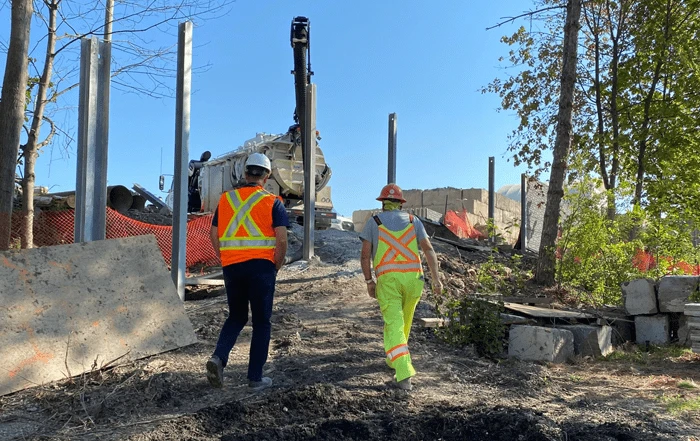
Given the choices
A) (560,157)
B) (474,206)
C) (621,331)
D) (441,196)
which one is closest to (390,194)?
A: (621,331)

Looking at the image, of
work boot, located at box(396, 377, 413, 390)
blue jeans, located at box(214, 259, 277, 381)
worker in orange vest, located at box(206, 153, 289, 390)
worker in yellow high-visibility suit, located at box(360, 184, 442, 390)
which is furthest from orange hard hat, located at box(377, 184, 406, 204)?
work boot, located at box(396, 377, 413, 390)

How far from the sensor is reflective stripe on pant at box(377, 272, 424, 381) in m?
5.12

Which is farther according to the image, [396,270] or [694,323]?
[694,323]

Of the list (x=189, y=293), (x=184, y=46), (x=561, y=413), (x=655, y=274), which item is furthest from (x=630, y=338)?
(x=184, y=46)

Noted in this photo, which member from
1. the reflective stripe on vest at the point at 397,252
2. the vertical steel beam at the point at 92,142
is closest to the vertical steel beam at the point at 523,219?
the reflective stripe on vest at the point at 397,252

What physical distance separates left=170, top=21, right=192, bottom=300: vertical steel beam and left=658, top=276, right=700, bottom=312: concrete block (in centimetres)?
653

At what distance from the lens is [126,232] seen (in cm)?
1146

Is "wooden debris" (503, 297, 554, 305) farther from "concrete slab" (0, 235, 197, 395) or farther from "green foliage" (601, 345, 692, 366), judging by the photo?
"concrete slab" (0, 235, 197, 395)

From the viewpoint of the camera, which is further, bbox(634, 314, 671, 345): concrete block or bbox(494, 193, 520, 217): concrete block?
bbox(494, 193, 520, 217): concrete block

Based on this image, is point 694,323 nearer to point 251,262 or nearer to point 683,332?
point 683,332

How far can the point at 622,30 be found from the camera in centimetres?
1812

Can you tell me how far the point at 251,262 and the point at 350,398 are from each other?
4.14ft

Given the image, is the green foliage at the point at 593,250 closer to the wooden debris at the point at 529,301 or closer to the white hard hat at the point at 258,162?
the wooden debris at the point at 529,301

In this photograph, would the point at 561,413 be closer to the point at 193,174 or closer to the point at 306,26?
the point at 306,26
